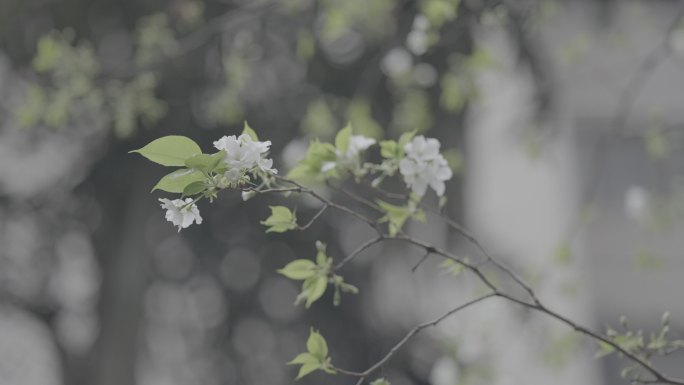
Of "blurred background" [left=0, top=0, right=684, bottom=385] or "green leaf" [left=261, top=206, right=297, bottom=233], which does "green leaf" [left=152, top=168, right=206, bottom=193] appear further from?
"blurred background" [left=0, top=0, right=684, bottom=385]

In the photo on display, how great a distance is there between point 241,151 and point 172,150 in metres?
0.09

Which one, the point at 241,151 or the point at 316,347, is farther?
the point at 316,347

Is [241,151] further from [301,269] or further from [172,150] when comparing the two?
[301,269]

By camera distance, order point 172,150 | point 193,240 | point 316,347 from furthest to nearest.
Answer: point 193,240
point 316,347
point 172,150

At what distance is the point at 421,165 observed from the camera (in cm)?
159

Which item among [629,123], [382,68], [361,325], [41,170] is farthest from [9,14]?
[629,123]

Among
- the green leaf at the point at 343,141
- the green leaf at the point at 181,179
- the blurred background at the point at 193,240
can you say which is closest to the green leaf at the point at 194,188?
the green leaf at the point at 181,179

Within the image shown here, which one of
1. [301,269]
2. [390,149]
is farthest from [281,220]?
[390,149]

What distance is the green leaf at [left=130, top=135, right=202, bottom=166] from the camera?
4.26 ft

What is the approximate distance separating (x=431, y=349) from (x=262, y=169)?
4050 millimetres

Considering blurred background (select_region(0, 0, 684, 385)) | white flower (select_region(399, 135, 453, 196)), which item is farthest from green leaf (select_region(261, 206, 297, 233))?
blurred background (select_region(0, 0, 684, 385))

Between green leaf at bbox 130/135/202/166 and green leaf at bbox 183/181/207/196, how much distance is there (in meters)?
0.03

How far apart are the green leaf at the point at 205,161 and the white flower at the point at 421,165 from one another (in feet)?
1.08

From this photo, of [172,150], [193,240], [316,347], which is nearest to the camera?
[172,150]
